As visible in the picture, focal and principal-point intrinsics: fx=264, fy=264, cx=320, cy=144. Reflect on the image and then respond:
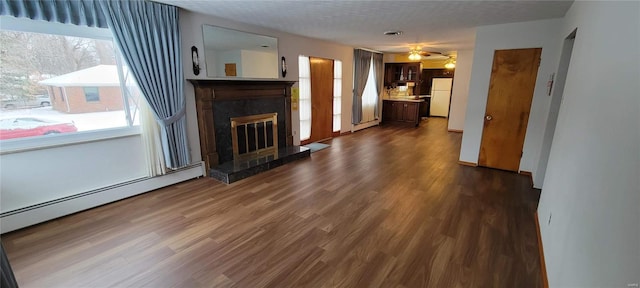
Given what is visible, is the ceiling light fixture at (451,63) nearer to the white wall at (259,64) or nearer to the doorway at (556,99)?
the doorway at (556,99)

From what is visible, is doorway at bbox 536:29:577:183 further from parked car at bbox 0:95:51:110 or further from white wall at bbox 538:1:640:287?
parked car at bbox 0:95:51:110

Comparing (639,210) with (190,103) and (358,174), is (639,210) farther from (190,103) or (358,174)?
(190,103)

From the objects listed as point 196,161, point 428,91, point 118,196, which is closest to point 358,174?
point 196,161

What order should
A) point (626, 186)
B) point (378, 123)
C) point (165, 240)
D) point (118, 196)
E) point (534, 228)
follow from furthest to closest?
point (378, 123), point (118, 196), point (534, 228), point (165, 240), point (626, 186)

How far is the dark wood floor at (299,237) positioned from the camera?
1.97m

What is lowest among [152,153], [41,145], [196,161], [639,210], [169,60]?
[196,161]

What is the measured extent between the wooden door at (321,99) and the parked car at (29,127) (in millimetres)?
4152

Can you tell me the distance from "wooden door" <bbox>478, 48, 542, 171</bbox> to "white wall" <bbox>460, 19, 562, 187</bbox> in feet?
0.23

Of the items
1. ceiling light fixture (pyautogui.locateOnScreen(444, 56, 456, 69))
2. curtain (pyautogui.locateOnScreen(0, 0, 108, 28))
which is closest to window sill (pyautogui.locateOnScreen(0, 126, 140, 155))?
curtain (pyautogui.locateOnScreen(0, 0, 108, 28))

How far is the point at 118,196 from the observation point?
319 centimetres

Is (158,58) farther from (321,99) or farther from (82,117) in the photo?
(321,99)

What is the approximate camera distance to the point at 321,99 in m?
6.32

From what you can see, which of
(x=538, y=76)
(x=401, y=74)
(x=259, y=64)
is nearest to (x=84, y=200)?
(x=259, y=64)

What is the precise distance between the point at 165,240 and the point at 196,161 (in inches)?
65.6
